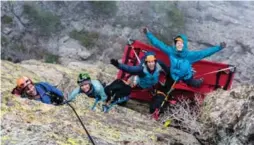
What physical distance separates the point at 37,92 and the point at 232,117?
9.98ft

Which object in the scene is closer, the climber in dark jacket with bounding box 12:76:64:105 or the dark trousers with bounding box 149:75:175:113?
the climber in dark jacket with bounding box 12:76:64:105

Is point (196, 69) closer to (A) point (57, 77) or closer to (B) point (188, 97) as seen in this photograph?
(B) point (188, 97)

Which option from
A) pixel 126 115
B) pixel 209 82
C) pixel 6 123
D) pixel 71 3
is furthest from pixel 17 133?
pixel 71 3

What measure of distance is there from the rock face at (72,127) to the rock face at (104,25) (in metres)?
14.7

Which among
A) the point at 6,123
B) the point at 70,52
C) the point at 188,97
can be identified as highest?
the point at 6,123

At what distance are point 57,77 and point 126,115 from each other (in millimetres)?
4412

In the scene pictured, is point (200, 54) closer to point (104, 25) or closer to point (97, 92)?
point (97, 92)

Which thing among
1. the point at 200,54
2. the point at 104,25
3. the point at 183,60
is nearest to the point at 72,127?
the point at 183,60

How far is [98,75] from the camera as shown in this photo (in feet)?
34.8

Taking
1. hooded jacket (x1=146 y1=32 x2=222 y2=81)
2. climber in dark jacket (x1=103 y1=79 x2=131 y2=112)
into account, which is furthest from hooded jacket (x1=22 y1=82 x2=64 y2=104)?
hooded jacket (x1=146 y1=32 x2=222 y2=81)

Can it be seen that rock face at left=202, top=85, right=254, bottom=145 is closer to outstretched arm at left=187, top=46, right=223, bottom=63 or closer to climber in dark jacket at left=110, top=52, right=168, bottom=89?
climber in dark jacket at left=110, top=52, right=168, bottom=89

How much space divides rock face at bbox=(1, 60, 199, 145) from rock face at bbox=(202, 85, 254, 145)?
16.7 inches

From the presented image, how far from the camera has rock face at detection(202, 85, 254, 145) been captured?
4645mm

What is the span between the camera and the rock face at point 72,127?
4.56 meters
